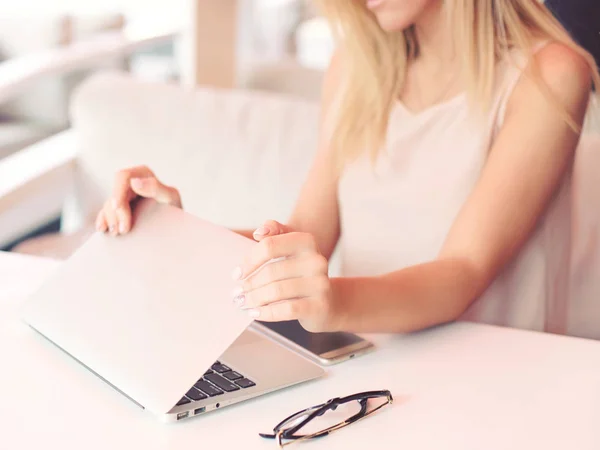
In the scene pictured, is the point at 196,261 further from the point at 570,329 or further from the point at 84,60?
the point at 84,60

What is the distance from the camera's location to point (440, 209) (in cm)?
109

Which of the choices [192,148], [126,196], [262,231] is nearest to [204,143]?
[192,148]

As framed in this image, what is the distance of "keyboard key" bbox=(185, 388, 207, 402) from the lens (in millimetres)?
654

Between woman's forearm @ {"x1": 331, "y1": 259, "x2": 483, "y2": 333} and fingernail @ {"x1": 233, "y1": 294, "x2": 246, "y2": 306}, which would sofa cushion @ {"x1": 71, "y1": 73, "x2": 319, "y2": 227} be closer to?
woman's forearm @ {"x1": 331, "y1": 259, "x2": 483, "y2": 333}

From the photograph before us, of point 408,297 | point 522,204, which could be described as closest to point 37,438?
point 408,297

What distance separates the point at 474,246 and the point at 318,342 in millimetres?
230

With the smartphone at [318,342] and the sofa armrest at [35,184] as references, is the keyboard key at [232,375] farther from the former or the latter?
the sofa armrest at [35,184]

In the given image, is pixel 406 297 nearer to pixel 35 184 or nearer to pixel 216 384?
pixel 216 384

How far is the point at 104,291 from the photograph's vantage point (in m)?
0.76

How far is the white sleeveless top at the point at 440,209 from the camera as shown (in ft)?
3.50

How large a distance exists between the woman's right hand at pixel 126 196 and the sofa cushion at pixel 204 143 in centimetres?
66

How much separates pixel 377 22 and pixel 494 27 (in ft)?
0.63

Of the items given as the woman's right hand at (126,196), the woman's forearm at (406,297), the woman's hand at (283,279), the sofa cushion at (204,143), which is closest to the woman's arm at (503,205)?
the woman's forearm at (406,297)

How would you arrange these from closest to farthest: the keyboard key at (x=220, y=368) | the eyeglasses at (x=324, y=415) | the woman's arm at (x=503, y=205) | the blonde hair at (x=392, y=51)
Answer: the eyeglasses at (x=324, y=415)
the keyboard key at (x=220, y=368)
the woman's arm at (x=503, y=205)
the blonde hair at (x=392, y=51)
